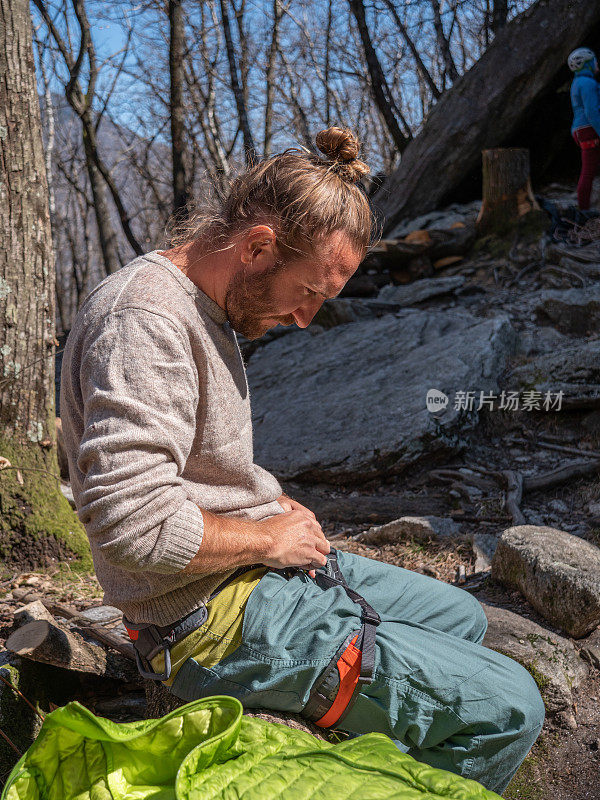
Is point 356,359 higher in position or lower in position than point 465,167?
lower

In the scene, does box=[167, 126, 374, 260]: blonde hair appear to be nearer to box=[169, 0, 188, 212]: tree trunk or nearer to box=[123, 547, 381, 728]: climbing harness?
box=[123, 547, 381, 728]: climbing harness

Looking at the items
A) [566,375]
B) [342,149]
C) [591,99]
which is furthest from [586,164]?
[342,149]

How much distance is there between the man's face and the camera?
1.79 m

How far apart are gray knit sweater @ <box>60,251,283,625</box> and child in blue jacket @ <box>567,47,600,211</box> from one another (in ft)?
28.2

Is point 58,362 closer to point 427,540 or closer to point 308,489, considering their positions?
point 308,489

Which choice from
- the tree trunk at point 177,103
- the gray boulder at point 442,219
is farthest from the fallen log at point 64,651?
the gray boulder at point 442,219

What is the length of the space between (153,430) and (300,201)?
72cm

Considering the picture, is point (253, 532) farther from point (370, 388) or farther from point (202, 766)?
point (370, 388)

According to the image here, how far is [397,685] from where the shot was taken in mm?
1723

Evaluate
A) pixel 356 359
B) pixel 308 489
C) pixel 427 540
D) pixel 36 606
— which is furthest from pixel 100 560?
pixel 356 359

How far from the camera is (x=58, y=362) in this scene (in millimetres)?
8398

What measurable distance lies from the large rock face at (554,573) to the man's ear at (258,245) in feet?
6.42

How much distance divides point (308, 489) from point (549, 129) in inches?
364

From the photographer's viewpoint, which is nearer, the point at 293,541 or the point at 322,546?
the point at 293,541
